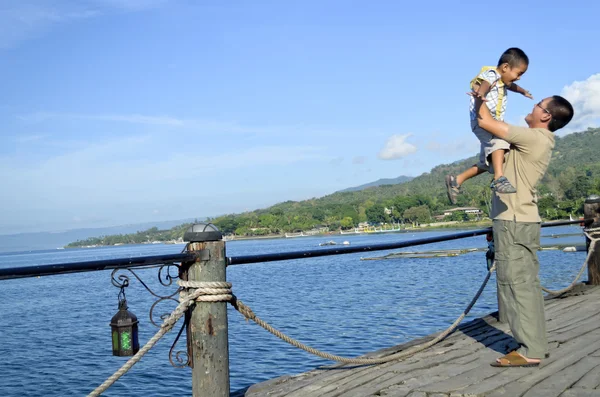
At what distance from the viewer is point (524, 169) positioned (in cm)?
436

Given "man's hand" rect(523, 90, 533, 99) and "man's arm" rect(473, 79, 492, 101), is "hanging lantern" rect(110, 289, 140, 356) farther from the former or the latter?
"man's hand" rect(523, 90, 533, 99)

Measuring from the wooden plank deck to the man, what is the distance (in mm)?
212

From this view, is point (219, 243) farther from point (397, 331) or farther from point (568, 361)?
point (397, 331)

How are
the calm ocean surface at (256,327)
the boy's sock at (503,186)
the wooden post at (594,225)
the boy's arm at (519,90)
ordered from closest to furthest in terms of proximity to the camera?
the boy's sock at (503,186) < the boy's arm at (519,90) < the wooden post at (594,225) < the calm ocean surface at (256,327)

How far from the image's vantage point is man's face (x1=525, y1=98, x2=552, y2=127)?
441 centimetres

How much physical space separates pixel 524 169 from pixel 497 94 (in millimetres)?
741

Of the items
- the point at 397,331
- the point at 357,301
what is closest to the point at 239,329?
the point at 397,331

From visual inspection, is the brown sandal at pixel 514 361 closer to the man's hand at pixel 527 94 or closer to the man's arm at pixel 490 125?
the man's arm at pixel 490 125

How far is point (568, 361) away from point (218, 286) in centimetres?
275

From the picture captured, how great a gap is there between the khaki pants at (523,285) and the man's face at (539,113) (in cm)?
79

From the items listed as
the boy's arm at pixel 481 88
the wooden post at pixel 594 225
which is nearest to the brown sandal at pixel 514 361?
the boy's arm at pixel 481 88

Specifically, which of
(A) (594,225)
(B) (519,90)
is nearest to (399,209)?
(A) (594,225)

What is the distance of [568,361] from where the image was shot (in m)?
4.32

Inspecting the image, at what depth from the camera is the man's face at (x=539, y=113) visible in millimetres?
4405
